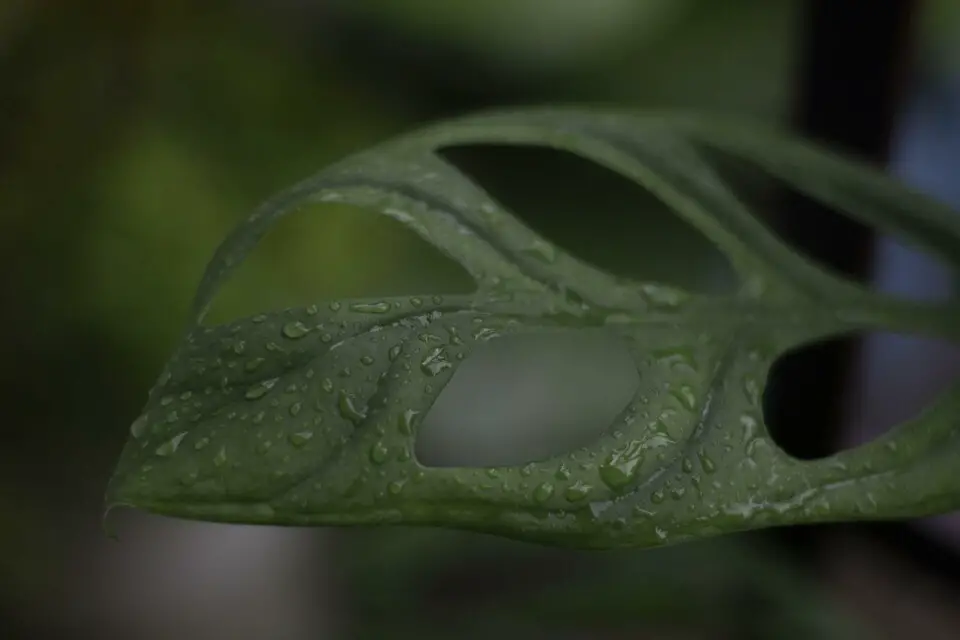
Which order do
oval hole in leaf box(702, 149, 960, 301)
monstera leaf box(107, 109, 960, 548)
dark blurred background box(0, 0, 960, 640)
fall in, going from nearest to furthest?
monstera leaf box(107, 109, 960, 548), dark blurred background box(0, 0, 960, 640), oval hole in leaf box(702, 149, 960, 301)

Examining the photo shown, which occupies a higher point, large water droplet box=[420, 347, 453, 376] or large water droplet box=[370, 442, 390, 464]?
large water droplet box=[420, 347, 453, 376]

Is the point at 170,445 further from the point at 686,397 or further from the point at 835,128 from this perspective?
the point at 835,128

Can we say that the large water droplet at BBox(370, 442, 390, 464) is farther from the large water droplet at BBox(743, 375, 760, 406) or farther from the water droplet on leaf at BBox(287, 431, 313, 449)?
the large water droplet at BBox(743, 375, 760, 406)

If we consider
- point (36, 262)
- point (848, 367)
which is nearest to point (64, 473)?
point (36, 262)

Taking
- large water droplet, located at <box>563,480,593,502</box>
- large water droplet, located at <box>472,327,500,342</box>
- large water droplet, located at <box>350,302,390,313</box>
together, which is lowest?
large water droplet, located at <box>563,480,593,502</box>


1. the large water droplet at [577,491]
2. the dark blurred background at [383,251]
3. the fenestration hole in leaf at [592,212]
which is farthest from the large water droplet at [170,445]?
the fenestration hole in leaf at [592,212]

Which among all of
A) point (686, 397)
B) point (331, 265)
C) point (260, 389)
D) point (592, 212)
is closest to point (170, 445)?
point (260, 389)

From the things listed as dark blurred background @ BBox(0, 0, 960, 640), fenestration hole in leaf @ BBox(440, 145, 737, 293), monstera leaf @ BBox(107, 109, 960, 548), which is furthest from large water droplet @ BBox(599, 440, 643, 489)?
fenestration hole in leaf @ BBox(440, 145, 737, 293)
